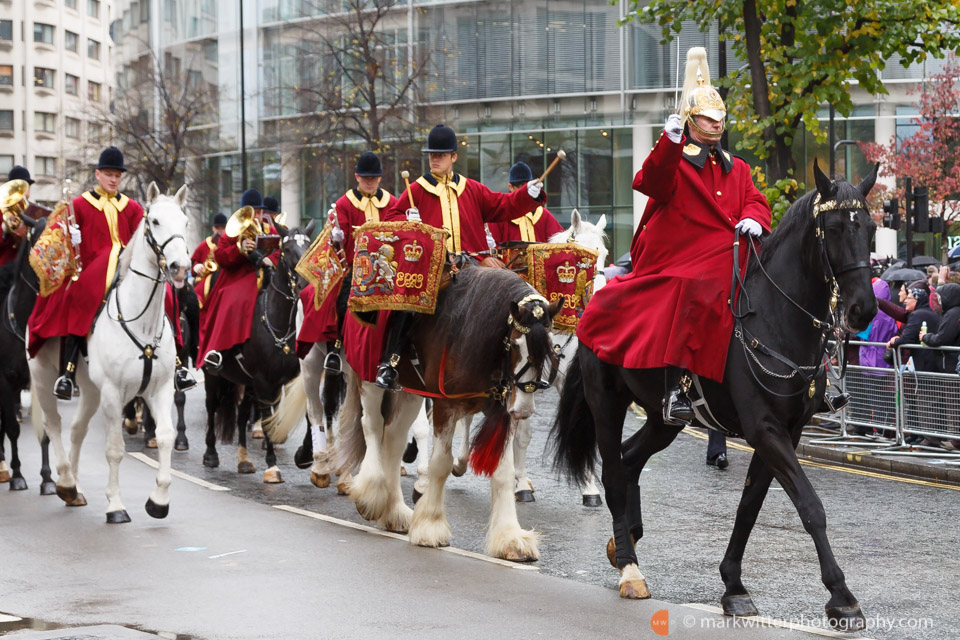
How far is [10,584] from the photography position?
310 inches

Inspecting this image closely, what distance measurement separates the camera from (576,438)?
8.59 metres

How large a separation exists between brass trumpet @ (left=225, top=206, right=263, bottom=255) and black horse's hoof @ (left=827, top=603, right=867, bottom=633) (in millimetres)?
8615

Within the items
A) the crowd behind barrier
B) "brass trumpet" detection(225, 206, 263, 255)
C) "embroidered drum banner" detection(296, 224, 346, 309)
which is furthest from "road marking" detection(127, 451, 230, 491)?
the crowd behind barrier

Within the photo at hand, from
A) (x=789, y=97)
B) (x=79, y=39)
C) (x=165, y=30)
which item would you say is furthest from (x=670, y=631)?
(x=79, y=39)

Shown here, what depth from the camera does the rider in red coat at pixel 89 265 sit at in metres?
10.5

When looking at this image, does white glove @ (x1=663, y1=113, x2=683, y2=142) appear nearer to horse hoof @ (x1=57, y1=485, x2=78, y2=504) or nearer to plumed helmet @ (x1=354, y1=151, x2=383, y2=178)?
plumed helmet @ (x1=354, y1=151, x2=383, y2=178)

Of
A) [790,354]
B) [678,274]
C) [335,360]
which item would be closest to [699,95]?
[678,274]

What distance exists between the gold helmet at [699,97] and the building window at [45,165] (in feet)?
287

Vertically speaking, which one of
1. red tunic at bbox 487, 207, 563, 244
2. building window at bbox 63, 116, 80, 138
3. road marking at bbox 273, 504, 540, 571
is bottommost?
road marking at bbox 273, 504, 540, 571

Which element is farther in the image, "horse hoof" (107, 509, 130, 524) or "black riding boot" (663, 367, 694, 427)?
"horse hoof" (107, 509, 130, 524)

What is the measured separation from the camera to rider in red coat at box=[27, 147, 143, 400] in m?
10.5

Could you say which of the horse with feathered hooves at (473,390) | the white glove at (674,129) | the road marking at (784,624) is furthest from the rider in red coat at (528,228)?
the road marking at (784,624)

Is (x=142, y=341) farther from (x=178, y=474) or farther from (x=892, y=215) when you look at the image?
(x=892, y=215)

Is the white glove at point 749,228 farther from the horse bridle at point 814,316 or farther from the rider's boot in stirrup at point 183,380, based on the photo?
the rider's boot in stirrup at point 183,380
